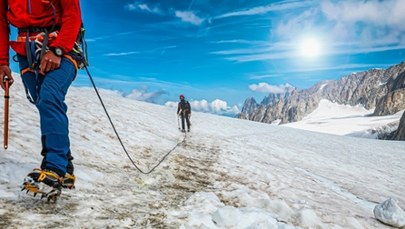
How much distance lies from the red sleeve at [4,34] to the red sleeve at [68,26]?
0.92 metres

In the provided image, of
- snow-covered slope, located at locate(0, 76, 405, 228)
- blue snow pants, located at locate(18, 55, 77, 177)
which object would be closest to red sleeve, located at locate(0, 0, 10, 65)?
blue snow pants, located at locate(18, 55, 77, 177)

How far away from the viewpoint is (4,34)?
428 centimetres

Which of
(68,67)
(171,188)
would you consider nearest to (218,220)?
(171,188)

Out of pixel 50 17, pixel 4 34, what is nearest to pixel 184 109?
pixel 4 34

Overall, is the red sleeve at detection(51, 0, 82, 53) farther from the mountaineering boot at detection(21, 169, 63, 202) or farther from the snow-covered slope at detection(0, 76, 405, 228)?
the snow-covered slope at detection(0, 76, 405, 228)

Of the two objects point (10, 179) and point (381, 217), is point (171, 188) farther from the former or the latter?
point (381, 217)

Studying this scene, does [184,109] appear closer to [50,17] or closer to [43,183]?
[50,17]

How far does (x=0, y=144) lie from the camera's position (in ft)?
20.6

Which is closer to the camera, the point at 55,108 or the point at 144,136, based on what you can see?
the point at 55,108

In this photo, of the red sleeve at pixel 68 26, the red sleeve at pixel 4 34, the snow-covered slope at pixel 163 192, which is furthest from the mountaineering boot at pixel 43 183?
the red sleeve at pixel 4 34

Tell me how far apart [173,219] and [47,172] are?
167 cm

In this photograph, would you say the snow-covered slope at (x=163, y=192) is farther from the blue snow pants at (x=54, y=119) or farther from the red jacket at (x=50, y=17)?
the red jacket at (x=50, y=17)

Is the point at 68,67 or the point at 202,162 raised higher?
the point at 68,67

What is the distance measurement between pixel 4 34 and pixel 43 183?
212 centimetres
